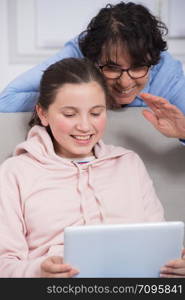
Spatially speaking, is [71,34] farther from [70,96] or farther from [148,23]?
[70,96]

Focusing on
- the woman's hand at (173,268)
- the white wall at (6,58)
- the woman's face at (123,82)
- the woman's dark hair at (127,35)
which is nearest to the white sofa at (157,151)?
the woman's face at (123,82)

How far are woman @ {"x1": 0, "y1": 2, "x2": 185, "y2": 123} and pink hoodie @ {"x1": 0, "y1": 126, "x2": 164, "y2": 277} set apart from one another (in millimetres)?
188

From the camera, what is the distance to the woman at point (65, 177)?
42.2 inches

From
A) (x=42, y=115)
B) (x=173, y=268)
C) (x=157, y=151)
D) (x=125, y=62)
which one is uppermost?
(x=125, y=62)

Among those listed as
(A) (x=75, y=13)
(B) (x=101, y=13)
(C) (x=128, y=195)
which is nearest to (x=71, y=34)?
(A) (x=75, y=13)

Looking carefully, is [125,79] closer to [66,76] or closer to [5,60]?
[66,76]

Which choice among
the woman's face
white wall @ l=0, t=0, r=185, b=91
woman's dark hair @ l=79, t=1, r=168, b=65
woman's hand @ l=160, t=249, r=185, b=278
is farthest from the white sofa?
white wall @ l=0, t=0, r=185, b=91

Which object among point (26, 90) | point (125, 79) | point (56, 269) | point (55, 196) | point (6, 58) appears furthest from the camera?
point (6, 58)

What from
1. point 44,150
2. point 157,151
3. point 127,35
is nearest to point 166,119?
point 157,151

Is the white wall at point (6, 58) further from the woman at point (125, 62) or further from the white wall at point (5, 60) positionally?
the woman at point (125, 62)

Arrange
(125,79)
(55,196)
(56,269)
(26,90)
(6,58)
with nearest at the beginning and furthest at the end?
1. (56,269)
2. (55,196)
3. (125,79)
4. (26,90)
5. (6,58)

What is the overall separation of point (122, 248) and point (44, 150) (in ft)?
1.33

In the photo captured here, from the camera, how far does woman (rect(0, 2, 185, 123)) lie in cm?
130

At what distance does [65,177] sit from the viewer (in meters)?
1.15
